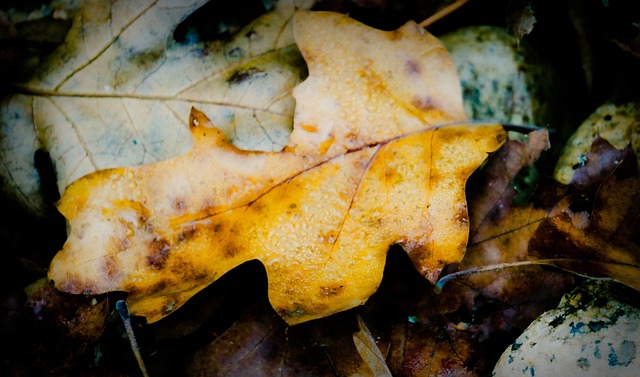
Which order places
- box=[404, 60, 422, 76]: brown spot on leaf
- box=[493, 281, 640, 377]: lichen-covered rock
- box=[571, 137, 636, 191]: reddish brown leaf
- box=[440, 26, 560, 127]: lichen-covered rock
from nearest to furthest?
box=[493, 281, 640, 377]: lichen-covered rock, box=[404, 60, 422, 76]: brown spot on leaf, box=[571, 137, 636, 191]: reddish brown leaf, box=[440, 26, 560, 127]: lichen-covered rock

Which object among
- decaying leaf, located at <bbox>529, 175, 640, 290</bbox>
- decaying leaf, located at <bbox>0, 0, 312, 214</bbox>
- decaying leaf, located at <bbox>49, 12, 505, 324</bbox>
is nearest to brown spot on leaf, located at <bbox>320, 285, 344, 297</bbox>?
decaying leaf, located at <bbox>49, 12, 505, 324</bbox>

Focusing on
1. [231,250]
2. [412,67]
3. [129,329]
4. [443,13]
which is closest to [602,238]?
[412,67]

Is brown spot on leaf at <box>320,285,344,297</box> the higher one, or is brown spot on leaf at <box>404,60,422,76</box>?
brown spot on leaf at <box>404,60,422,76</box>

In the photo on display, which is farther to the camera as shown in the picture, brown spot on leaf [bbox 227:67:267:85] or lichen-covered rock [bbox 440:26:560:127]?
lichen-covered rock [bbox 440:26:560:127]

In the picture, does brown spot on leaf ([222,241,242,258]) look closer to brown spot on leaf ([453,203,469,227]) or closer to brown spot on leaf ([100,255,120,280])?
brown spot on leaf ([100,255,120,280])

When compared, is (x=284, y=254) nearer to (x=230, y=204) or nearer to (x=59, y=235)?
(x=230, y=204)

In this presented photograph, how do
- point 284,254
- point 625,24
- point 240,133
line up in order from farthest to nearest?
point 625,24 → point 240,133 → point 284,254

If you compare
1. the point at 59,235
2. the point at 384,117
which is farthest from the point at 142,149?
the point at 384,117

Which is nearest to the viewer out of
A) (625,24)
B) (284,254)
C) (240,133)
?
(284,254)
